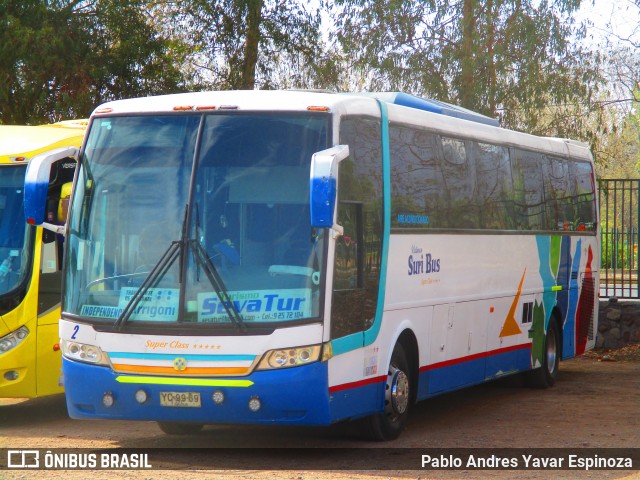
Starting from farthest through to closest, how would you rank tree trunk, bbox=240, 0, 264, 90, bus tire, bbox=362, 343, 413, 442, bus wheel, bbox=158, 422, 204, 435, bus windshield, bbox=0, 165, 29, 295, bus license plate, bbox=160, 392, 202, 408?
tree trunk, bbox=240, 0, 264, 90 → bus windshield, bbox=0, 165, 29, 295 → bus wheel, bbox=158, 422, 204, 435 → bus tire, bbox=362, 343, 413, 442 → bus license plate, bbox=160, 392, 202, 408

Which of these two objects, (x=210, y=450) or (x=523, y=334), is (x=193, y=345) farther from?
(x=523, y=334)

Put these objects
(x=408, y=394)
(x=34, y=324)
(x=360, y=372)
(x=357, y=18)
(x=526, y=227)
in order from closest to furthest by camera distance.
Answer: (x=360, y=372)
(x=408, y=394)
(x=34, y=324)
(x=526, y=227)
(x=357, y=18)

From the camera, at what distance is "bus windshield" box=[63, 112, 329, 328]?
28.9 ft

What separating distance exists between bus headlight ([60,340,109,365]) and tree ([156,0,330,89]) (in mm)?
13766

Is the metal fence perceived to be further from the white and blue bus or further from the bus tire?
the bus tire

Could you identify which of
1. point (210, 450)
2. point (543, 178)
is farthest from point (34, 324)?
point (543, 178)

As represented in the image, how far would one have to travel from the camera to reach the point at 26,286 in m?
11.4

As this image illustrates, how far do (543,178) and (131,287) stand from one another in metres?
7.64

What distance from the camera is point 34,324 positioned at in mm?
11406

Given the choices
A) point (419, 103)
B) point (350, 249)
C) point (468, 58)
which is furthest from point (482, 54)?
point (350, 249)

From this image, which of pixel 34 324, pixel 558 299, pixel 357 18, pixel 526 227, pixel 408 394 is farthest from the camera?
pixel 357 18

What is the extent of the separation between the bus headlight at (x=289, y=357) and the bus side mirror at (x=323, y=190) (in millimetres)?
1028

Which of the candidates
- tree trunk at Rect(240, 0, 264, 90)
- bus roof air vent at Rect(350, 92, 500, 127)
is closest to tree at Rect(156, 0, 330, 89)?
tree trunk at Rect(240, 0, 264, 90)

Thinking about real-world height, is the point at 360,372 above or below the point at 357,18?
below
